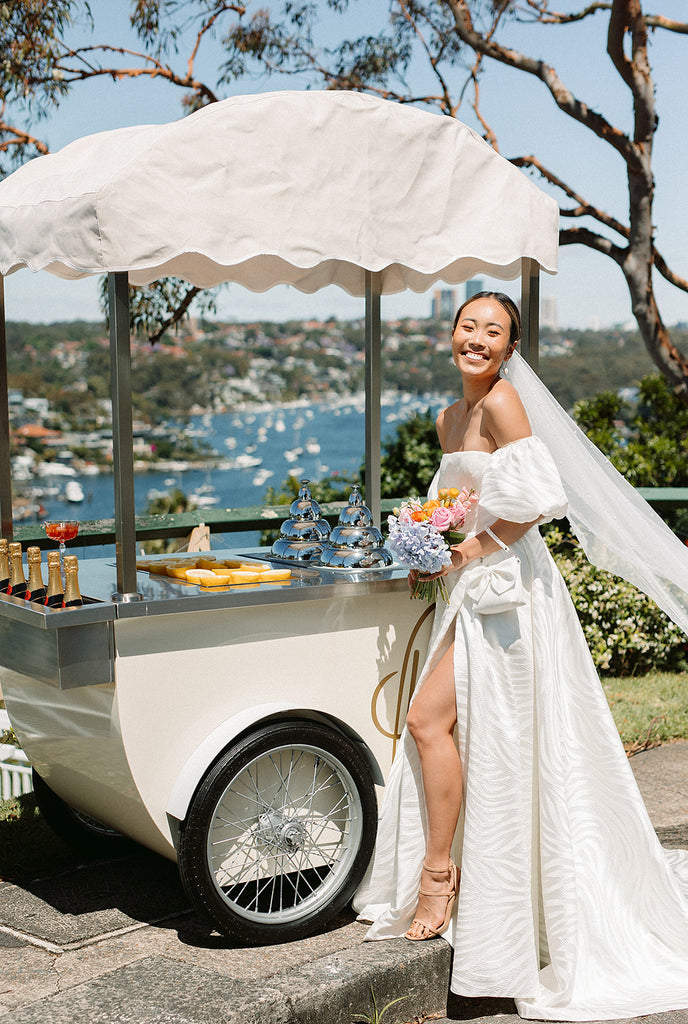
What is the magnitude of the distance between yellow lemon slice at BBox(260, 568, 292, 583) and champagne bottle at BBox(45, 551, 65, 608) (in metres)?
0.60

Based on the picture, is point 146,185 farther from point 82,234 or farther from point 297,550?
point 297,550

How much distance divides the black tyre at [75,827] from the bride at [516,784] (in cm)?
102

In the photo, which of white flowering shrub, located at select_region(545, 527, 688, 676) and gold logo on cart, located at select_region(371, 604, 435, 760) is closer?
gold logo on cart, located at select_region(371, 604, 435, 760)

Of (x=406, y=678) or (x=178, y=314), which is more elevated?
(x=178, y=314)

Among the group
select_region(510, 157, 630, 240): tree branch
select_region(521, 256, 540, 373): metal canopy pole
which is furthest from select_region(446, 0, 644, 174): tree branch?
select_region(521, 256, 540, 373): metal canopy pole

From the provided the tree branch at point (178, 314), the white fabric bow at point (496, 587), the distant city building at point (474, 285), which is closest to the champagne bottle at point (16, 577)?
the white fabric bow at point (496, 587)

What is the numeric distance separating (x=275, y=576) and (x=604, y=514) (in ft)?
3.45

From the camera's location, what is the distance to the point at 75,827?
3881 millimetres

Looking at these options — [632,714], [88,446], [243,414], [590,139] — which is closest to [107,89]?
[590,139]

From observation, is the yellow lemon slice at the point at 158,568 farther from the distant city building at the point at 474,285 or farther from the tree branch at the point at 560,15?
the tree branch at the point at 560,15

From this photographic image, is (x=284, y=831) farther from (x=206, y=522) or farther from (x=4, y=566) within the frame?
(x=206, y=522)

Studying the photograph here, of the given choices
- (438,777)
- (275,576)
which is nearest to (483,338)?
(275,576)

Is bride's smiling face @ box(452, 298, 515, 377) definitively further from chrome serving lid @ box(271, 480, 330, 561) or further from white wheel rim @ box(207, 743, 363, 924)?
white wheel rim @ box(207, 743, 363, 924)

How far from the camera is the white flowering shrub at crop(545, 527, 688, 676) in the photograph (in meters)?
6.82
